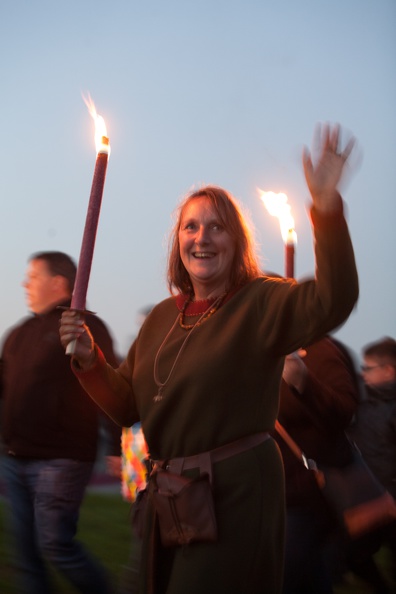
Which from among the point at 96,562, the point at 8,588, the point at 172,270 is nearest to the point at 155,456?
the point at 172,270

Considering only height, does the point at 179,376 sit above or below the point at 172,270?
below

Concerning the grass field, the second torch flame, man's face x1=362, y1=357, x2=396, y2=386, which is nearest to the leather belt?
the second torch flame

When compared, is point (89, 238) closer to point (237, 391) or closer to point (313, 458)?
point (237, 391)

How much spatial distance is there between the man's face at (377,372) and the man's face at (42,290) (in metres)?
2.06

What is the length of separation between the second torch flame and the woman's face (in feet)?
1.58

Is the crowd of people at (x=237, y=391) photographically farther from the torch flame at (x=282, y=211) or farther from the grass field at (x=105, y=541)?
the grass field at (x=105, y=541)

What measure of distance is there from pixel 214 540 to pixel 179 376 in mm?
458

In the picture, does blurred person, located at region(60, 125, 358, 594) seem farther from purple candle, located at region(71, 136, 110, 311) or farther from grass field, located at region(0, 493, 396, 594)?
grass field, located at region(0, 493, 396, 594)

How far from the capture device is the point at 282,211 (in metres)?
3.56

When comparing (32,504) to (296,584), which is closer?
(296,584)

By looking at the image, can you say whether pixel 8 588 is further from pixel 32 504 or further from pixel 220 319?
pixel 220 319

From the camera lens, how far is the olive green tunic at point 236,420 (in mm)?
2488

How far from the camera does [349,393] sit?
3816mm

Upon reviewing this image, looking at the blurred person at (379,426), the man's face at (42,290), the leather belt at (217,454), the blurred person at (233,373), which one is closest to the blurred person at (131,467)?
the man's face at (42,290)
